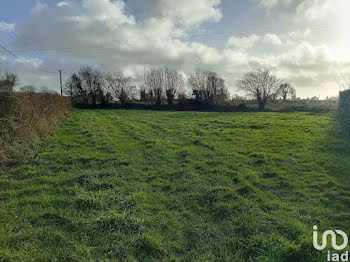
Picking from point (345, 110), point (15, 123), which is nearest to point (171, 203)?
point (15, 123)

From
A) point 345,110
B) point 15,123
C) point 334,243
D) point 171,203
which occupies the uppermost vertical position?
point 345,110

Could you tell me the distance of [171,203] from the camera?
4.93 m

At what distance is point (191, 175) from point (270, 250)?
129 inches

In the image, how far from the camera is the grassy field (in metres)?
3.41

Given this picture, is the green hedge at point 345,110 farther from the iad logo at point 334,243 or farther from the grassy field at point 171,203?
the iad logo at point 334,243

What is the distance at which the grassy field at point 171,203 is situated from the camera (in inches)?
134

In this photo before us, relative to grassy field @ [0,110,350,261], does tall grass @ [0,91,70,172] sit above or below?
above

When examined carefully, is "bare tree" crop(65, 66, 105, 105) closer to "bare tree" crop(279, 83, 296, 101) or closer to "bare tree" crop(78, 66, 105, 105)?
"bare tree" crop(78, 66, 105, 105)

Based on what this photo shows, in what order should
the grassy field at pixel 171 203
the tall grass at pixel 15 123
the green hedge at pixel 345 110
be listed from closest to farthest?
the grassy field at pixel 171 203 → the tall grass at pixel 15 123 → the green hedge at pixel 345 110

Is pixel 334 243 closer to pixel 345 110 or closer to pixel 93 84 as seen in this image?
pixel 345 110

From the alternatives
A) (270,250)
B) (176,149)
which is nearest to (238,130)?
(176,149)

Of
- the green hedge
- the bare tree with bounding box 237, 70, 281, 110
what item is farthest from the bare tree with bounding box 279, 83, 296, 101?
the green hedge

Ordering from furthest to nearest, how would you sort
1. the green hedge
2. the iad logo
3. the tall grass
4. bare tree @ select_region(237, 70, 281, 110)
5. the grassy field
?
bare tree @ select_region(237, 70, 281, 110) < the green hedge < the tall grass < the grassy field < the iad logo

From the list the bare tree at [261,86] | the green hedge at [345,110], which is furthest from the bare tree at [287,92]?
the green hedge at [345,110]
